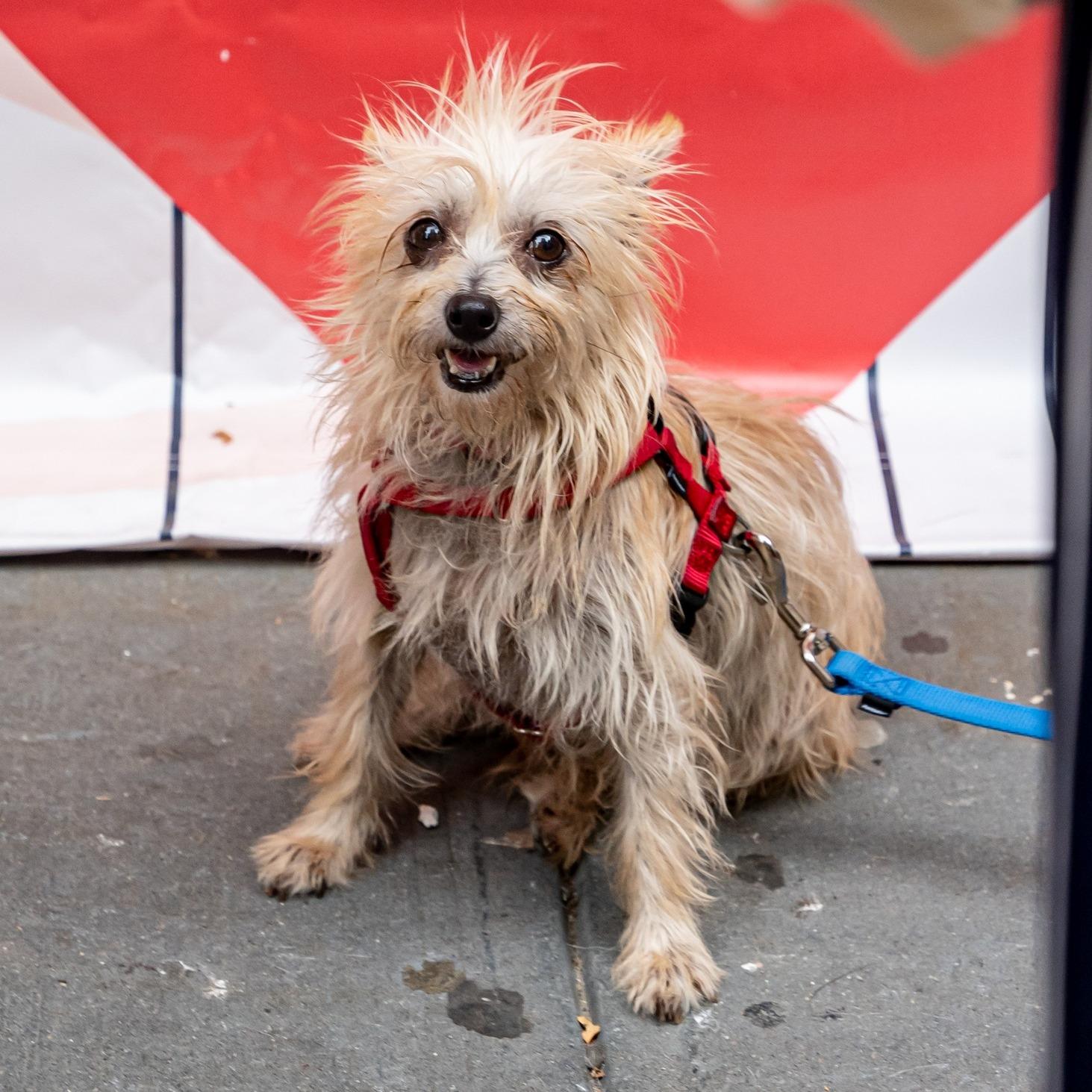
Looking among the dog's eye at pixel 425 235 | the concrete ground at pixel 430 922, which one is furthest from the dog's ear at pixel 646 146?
the concrete ground at pixel 430 922

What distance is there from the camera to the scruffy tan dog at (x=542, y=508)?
2.02 metres

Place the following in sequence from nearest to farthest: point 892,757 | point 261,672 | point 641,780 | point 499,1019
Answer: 1. point 499,1019
2. point 641,780
3. point 892,757
4. point 261,672

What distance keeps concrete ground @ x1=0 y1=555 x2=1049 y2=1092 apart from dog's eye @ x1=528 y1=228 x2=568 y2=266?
115 cm

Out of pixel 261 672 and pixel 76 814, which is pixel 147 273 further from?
pixel 76 814

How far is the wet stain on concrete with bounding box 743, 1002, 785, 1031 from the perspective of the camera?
2119 millimetres

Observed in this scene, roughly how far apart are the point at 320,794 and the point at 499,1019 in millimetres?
601

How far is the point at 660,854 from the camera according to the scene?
89.6 inches

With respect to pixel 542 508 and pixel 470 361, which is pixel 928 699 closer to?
pixel 542 508

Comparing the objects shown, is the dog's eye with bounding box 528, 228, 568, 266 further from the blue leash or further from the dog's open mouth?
the blue leash

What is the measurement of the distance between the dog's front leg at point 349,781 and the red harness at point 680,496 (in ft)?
0.67

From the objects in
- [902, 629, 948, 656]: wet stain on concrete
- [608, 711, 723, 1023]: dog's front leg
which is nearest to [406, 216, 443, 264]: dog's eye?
[608, 711, 723, 1023]: dog's front leg

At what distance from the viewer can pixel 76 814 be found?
252 cm

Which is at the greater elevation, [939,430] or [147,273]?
[147,273]

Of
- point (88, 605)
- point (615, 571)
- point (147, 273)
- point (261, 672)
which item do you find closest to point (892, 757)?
point (615, 571)
